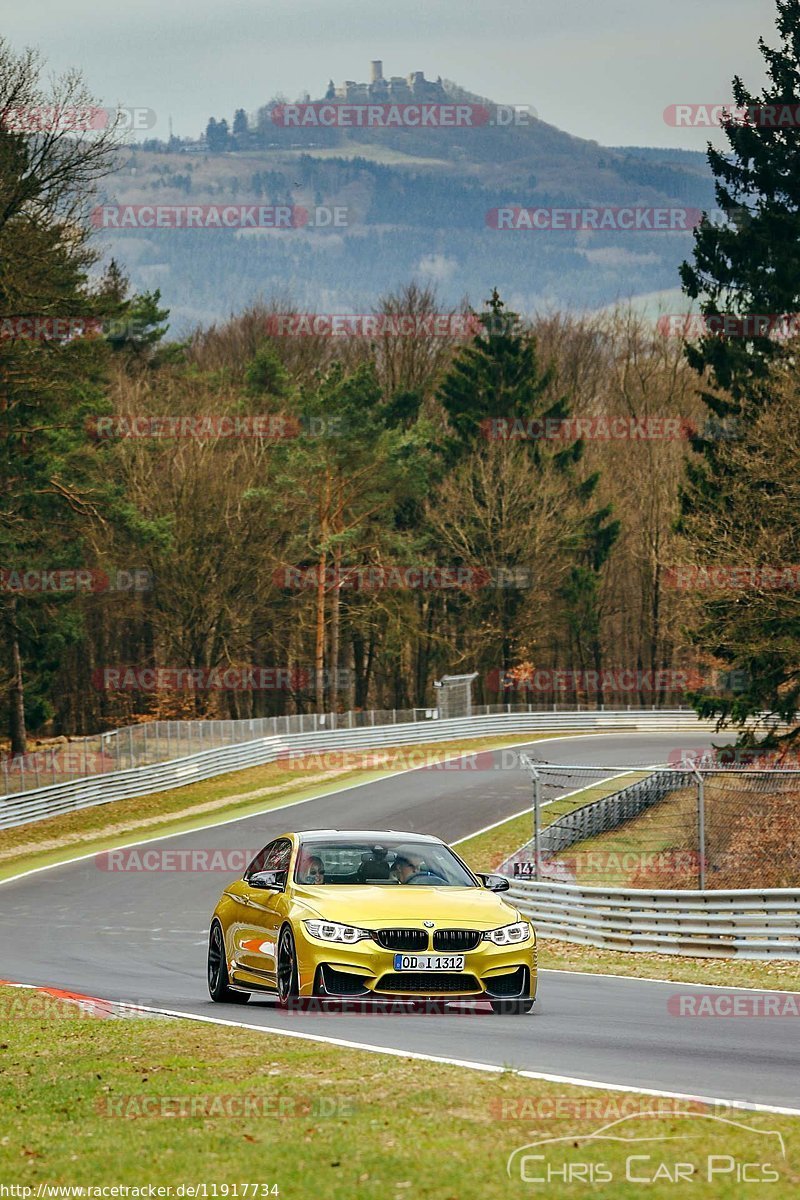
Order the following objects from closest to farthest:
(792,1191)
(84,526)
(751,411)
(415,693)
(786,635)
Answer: (792,1191), (786,635), (751,411), (84,526), (415,693)

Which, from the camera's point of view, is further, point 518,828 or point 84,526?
point 84,526

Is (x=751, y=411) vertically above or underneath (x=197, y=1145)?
Result: above

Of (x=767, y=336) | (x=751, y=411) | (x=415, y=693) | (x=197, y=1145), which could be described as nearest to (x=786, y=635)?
(x=751, y=411)

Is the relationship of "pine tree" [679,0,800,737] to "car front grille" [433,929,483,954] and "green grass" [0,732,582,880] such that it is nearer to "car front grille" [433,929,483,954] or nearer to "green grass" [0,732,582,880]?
"green grass" [0,732,582,880]

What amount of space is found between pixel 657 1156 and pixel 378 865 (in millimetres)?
6534

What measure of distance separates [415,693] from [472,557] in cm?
1141

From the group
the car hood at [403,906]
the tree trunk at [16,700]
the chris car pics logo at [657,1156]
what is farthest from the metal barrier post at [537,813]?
the tree trunk at [16,700]

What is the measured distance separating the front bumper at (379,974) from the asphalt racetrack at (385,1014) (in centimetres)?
23

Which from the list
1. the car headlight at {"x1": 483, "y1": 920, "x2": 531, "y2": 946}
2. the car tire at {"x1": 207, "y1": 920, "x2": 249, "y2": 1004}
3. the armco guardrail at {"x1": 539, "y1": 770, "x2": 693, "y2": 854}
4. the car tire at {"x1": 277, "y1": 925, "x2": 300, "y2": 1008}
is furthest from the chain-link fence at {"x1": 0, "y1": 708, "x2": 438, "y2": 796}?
the car headlight at {"x1": 483, "y1": 920, "x2": 531, "y2": 946}

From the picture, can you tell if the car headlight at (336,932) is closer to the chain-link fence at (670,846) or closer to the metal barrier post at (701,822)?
the metal barrier post at (701,822)

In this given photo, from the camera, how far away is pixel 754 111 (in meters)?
40.7

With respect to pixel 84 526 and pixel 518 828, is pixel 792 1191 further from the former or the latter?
pixel 84 526

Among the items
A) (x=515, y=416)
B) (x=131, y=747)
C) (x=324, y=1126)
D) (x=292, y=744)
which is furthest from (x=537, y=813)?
(x=515, y=416)

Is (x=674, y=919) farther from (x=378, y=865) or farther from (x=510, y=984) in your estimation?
(x=510, y=984)
